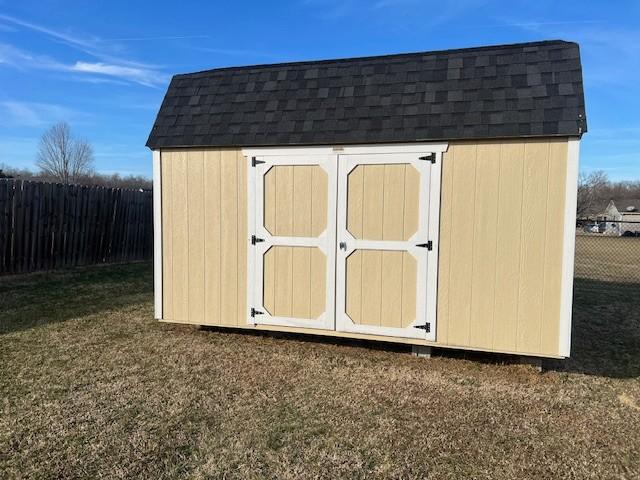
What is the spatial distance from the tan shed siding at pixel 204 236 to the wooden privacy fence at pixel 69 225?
464cm

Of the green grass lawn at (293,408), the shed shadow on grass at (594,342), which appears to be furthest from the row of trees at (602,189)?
the green grass lawn at (293,408)

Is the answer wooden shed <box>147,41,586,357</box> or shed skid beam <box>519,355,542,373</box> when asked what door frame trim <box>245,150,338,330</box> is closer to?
wooden shed <box>147,41,586,357</box>

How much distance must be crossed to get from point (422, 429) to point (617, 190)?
70527mm

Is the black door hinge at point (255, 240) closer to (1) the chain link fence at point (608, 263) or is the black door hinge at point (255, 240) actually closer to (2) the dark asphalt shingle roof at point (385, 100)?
(2) the dark asphalt shingle roof at point (385, 100)

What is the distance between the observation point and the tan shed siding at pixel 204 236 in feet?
16.1

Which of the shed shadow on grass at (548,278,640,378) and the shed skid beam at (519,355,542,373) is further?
the shed shadow on grass at (548,278,640,378)

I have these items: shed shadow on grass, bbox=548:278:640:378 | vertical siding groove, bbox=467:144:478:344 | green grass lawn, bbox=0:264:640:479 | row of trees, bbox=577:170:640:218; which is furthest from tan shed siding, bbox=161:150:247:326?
row of trees, bbox=577:170:640:218

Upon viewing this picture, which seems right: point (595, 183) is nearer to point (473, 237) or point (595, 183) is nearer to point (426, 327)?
point (473, 237)

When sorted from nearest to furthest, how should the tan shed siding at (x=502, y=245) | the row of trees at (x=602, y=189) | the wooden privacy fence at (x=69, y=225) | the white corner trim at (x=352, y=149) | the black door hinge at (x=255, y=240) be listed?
the tan shed siding at (x=502, y=245) < the white corner trim at (x=352, y=149) < the black door hinge at (x=255, y=240) < the wooden privacy fence at (x=69, y=225) < the row of trees at (x=602, y=189)

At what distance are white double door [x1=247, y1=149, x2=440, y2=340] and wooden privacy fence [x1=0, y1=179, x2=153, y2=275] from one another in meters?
5.68

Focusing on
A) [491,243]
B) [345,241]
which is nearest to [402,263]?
[345,241]

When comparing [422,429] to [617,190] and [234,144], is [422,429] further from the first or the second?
[617,190]

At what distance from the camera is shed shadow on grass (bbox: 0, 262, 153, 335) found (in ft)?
18.8

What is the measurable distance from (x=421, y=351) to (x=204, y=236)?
2572 mm
